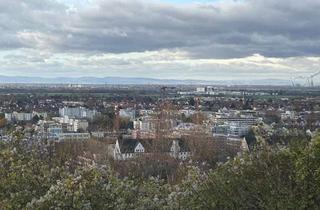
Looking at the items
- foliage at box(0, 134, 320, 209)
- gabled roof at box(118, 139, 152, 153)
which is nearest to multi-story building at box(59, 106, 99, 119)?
gabled roof at box(118, 139, 152, 153)

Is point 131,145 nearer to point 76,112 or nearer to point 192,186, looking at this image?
point 192,186

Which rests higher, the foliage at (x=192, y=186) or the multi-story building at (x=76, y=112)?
the foliage at (x=192, y=186)

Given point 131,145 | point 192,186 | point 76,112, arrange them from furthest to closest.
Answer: point 76,112 < point 131,145 < point 192,186

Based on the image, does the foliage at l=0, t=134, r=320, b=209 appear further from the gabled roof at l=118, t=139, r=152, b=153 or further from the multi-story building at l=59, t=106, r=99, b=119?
the multi-story building at l=59, t=106, r=99, b=119

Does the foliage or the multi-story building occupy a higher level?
the foliage

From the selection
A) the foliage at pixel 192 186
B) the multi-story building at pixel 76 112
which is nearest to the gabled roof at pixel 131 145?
the foliage at pixel 192 186

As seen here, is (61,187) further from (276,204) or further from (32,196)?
(276,204)

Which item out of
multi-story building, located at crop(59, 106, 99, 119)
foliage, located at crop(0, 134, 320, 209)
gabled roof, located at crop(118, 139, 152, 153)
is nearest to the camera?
foliage, located at crop(0, 134, 320, 209)

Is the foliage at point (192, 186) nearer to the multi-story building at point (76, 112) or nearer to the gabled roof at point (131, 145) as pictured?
the gabled roof at point (131, 145)

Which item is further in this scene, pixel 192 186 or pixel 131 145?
pixel 131 145

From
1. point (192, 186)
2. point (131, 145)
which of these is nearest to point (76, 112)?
point (131, 145)

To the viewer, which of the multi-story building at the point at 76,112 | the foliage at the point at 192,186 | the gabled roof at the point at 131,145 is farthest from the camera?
the multi-story building at the point at 76,112
